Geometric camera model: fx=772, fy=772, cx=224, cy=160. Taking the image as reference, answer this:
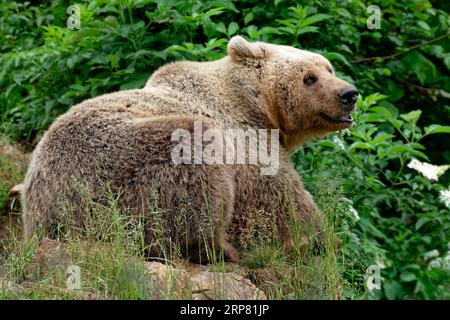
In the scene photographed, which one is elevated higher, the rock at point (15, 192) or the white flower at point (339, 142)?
the white flower at point (339, 142)

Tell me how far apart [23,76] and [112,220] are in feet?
13.5

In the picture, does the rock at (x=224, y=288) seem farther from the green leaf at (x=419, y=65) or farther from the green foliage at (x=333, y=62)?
the green leaf at (x=419, y=65)

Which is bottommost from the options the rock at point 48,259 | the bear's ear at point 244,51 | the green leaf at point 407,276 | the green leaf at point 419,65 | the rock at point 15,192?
the green leaf at point 407,276

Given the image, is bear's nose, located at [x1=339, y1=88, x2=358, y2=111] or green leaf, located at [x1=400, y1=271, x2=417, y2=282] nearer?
bear's nose, located at [x1=339, y1=88, x2=358, y2=111]

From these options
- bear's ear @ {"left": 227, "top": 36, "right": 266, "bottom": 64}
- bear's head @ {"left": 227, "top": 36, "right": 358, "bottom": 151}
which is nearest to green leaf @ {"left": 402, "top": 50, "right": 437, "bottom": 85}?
bear's head @ {"left": 227, "top": 36, "right": 358, "bottom": 151}

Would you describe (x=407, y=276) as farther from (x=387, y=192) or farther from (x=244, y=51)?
(x=244, y=51)

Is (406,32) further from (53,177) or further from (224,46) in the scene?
(53,177)

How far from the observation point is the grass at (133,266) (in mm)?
4430

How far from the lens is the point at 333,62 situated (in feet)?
28.3

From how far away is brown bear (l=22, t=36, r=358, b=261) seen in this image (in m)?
5.20

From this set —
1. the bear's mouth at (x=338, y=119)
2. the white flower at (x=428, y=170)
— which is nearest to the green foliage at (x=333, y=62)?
the white flower at (x=428, y=170)

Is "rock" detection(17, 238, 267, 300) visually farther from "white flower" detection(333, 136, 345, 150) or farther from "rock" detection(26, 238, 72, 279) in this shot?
"white flower" detection(333, 136, 345, 150)

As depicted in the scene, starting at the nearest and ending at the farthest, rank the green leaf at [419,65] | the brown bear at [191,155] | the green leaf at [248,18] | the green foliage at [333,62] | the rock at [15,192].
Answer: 1. the brown bear at [191,155]
2. the green foliage at [333,62]
3. the rock at [15,192]
4. the green leaf at [248,18]
5. the green leaf at [419,65]

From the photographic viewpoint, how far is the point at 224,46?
25.6ft
